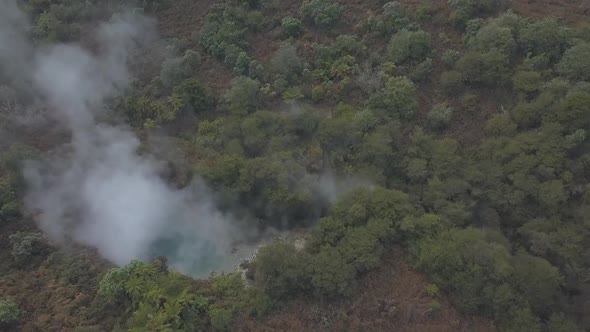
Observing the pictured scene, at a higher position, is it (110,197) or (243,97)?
(243,97)

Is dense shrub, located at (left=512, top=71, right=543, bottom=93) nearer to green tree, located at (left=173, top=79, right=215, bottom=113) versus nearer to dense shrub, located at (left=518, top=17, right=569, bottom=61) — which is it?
dense shrub, located at (left=518, top=17, right=569, bottom=61)

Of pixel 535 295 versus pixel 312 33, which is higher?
pixel 312 33

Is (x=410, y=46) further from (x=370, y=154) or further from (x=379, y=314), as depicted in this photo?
(x=379, y=314)

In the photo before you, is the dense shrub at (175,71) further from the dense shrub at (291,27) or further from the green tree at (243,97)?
the dense shrub at (291,27)

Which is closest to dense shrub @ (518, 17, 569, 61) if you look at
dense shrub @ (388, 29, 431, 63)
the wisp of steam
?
dense shrub @ (388, 29, 431, 63)

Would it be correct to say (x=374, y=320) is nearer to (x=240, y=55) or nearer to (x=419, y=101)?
(x=419, y=101)

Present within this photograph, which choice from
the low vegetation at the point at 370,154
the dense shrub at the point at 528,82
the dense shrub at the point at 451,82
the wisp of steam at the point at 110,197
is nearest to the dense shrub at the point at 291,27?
the low vegetation at the point at 370,154

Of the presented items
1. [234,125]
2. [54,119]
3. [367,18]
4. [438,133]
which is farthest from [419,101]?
[54,119]

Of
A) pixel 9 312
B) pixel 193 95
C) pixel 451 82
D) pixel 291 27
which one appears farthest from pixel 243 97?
pixel 9 312
